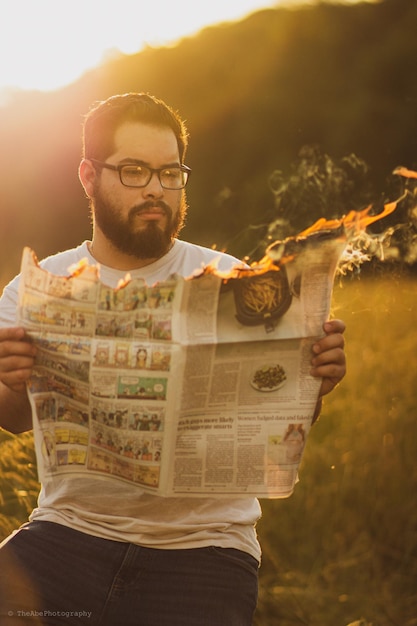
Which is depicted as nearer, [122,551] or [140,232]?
[122,551]

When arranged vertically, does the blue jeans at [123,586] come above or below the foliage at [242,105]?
below

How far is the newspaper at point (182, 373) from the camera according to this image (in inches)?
62.7

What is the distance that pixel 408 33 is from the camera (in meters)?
8.25

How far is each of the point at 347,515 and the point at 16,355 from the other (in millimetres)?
1581

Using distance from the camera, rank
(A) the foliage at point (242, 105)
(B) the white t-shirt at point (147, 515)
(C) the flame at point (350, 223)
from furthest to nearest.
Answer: (A) the foliage at point (242, 105)
(B) the white t-shirt at point (147, 515)
(C) the flame at point (350, 223)

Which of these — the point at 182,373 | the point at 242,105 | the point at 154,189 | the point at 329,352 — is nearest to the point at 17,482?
the point at 154,189

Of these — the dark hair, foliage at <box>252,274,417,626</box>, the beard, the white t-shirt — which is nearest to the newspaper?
the white t-shirt

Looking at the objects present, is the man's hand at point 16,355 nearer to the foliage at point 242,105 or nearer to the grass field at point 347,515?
the grass field at point 347,515

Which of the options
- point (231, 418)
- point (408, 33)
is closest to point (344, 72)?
point (408, 33)

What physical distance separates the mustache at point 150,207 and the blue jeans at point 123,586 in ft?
2.45

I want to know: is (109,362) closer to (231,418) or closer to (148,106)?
(231,418)

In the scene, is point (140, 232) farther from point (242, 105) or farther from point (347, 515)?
point (242, 105)

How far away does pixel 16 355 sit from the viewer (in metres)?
1.64

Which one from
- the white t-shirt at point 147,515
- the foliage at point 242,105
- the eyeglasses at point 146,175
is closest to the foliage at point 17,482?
the white t-shirt at point 147,515
